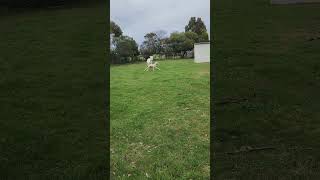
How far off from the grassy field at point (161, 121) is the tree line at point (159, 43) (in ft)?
0.88

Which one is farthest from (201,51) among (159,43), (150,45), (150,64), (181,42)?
(150,64)

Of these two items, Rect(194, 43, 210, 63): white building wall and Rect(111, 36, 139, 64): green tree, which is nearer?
Rect(194, 43, 210, 63): white building wall

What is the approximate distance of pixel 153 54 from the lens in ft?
23.3

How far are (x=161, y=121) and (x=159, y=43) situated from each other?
4.14ft
